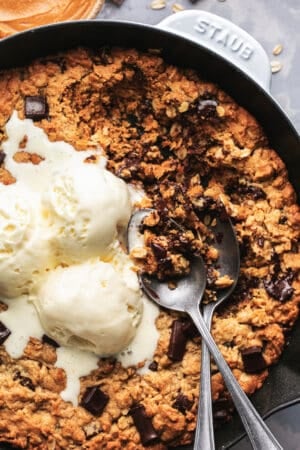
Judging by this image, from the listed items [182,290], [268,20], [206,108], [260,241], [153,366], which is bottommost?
[153,366]

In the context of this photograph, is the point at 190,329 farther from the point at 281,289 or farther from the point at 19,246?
the point at 19,246

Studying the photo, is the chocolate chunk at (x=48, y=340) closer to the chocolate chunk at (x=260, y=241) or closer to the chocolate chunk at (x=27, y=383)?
the chocolate chunk at (x=27, y=383)

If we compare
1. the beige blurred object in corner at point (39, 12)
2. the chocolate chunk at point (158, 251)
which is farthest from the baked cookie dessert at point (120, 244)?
the beige blurred object in corner at point (39, 12)

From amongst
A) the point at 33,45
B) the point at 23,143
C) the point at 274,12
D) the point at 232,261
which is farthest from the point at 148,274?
the point at 274,12

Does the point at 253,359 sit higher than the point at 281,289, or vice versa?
the point at 281,289

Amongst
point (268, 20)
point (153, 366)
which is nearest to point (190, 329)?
point (153, 366)

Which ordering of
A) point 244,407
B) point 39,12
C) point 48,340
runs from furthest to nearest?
1. point 39,12
2. point 48,340
3. point 244,407

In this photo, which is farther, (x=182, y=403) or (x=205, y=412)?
(x=182, y=403)

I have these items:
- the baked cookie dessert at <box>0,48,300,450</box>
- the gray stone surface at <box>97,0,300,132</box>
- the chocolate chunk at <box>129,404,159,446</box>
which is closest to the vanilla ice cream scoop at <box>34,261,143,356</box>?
the baked cookie dessert at <box>0,48,300,450</box>
